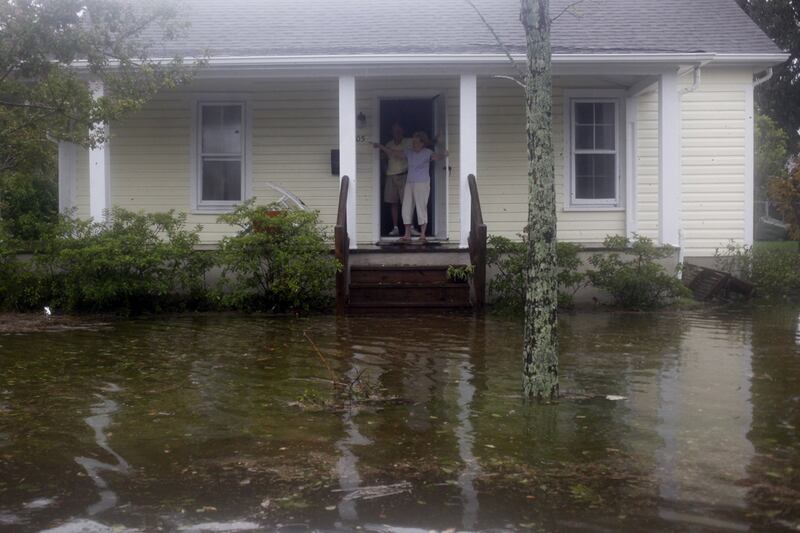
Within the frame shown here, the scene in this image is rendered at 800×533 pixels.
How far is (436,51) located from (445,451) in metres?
8.91

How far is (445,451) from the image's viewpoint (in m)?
5.83

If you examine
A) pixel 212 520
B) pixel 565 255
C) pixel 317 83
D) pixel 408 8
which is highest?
pixel 408 8

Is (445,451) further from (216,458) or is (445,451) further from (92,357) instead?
(92,357)

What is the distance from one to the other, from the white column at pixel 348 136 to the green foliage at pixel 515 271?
2217 millimetres

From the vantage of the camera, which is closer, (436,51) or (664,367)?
(664,367)

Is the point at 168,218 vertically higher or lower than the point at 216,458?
higher

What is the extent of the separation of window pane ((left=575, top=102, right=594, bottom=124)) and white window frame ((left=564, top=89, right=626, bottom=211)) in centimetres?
8

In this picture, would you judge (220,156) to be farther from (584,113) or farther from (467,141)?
(584,113)

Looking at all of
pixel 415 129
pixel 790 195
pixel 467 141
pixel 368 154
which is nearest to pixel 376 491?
pixel 467 141

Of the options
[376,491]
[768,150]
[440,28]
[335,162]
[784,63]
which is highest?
[784,63]

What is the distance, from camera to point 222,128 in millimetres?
16078

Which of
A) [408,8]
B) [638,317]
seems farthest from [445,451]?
[408,8]

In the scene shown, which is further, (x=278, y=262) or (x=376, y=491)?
(x=278, y=262)

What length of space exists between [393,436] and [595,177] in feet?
35.4
